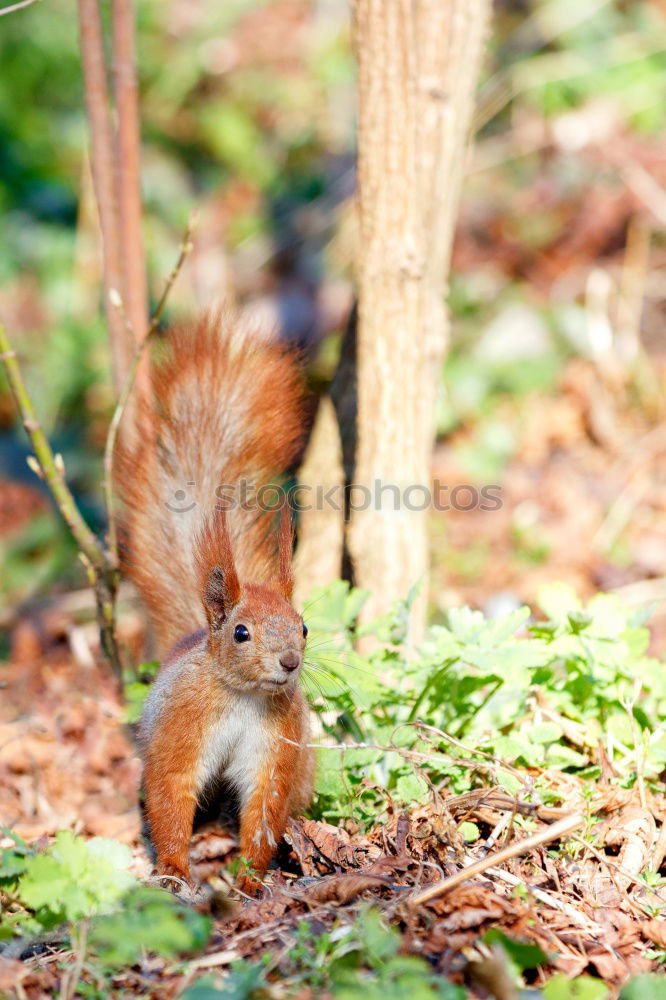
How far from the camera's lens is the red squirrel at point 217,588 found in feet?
7.87

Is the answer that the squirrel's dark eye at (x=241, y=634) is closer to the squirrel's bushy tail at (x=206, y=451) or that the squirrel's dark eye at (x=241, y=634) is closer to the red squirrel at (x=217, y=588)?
the red squirrel at (x=217, y=588)

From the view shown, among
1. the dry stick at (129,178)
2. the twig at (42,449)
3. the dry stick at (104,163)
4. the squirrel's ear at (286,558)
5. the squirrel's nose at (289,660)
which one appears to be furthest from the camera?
the dry stick at (129,178)

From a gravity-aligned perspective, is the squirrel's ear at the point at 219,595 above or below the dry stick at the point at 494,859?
above

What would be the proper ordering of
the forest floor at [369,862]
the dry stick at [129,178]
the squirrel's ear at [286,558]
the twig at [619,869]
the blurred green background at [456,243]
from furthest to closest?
the blurred green background at [456,243] → the dry stick at [129,178] → the squirrel's ear at [286,558] → the twig at [619,869] → the forest floor at [369,862]

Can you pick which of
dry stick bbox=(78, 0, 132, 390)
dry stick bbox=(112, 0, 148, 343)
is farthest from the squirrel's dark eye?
dry stick bbox=(112, 0, 148, 343)

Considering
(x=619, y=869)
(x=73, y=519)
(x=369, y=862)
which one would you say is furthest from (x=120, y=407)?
(x=619, y=869)

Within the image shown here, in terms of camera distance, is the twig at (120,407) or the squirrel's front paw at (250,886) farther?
the twig at (120,407)

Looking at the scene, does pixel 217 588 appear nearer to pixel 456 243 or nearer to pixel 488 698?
pixel 488 698

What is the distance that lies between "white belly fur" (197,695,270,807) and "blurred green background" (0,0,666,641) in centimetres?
211

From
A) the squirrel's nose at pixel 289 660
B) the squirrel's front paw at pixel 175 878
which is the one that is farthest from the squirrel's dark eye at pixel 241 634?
the squirrel's front paw at pixel 175 878

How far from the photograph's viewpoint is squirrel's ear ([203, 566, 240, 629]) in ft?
7.88

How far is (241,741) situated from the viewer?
2.48m

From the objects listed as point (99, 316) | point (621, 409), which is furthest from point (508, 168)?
point (99, 316)

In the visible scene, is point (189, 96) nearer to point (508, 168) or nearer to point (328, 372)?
point (508, 168)
